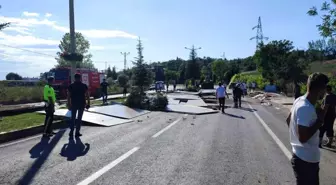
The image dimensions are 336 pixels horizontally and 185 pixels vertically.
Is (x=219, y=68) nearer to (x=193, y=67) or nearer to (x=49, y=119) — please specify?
(x=193, y=67)

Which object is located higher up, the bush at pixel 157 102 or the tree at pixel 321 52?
the tree at pixel 321 52

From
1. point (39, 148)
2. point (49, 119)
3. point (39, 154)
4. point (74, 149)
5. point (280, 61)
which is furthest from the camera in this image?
point (280, 61)

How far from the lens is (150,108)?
20453mm

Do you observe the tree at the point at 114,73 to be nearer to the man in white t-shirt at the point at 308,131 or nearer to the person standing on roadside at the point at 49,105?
the person standing on roadside at the point at 49,105

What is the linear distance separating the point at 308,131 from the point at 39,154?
242 inches

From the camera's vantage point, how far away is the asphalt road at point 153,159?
19.1 ft

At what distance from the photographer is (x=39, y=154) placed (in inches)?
301

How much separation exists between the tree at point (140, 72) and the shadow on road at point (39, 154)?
16.3m

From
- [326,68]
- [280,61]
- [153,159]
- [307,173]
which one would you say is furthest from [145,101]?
[280,61]

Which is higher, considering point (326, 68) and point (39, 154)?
point (326, 68)

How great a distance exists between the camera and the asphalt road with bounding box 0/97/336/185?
5.81 meters

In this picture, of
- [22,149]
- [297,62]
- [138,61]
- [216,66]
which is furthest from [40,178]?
[216,66]

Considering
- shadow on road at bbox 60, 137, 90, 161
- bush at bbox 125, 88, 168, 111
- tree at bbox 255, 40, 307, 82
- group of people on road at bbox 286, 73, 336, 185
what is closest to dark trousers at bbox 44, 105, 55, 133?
shadow on road at bbox 60, 137, 90, 161

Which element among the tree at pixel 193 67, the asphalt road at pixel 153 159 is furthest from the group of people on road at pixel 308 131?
the tree at pixel 193 67
